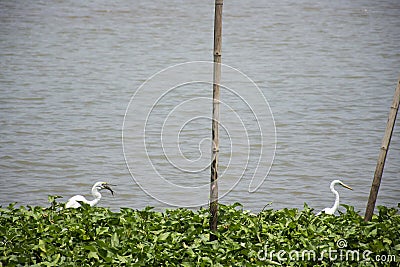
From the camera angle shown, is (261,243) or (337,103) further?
(337,103)

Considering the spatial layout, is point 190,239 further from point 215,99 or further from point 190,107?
point 190,107

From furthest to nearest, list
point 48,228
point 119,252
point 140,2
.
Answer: point 140,2
point 48,228
point 119,252

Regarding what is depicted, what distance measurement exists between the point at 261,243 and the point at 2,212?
1.62 m

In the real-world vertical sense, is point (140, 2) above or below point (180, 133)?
above

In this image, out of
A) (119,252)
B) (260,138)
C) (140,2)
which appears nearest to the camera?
(119,252)

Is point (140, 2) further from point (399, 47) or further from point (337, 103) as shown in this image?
point (337, 103)

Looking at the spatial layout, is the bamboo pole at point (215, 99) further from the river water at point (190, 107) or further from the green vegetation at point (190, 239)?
the river water at point (190, 107)

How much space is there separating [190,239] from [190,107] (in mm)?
5041

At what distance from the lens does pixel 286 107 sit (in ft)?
29.0

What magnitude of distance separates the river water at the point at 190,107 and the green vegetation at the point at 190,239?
1.78 meters

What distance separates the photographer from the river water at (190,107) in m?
6.47

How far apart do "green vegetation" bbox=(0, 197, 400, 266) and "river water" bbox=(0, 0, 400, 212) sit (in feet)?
5.83

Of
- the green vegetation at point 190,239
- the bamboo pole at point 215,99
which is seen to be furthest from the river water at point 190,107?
the bamboo pole at point 215,99

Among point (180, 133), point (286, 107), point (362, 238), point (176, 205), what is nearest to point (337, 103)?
point (286, 107)
